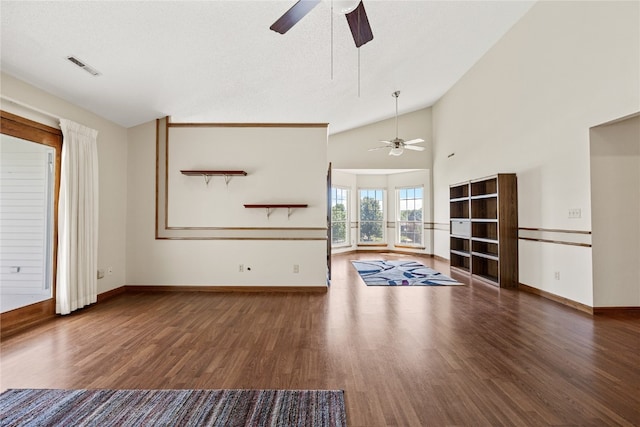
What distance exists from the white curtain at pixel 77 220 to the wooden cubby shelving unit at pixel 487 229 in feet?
18.9

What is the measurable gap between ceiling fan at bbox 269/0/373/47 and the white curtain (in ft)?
9.64

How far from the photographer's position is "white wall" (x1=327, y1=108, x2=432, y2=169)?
325 inches

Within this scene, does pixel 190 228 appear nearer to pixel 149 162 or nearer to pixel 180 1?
pixel 149 162

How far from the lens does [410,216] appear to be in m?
9.16

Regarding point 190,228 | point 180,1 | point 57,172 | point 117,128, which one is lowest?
point 190,228

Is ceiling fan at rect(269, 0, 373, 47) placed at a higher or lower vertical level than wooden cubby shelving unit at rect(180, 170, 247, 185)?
higher

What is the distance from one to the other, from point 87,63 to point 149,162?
1907 mm

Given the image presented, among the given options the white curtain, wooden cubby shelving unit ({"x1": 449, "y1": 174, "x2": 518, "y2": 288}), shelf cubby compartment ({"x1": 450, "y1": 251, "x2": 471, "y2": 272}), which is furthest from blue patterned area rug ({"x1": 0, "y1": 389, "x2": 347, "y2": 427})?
shelf cubby compartment ({"x1": 450, "y1": 251, "x2": 471, "y2": 272})

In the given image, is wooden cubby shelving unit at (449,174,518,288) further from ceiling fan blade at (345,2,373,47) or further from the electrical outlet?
ceiling fan blade at (345,2,373,47)

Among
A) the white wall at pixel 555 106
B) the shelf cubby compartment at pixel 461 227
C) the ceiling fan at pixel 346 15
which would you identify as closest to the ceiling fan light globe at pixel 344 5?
the ceiling fan at pixel 346 15

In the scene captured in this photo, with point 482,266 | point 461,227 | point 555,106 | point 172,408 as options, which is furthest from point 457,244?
point 172,408

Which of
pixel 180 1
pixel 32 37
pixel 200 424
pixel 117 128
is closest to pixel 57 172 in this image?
pixel 117 128

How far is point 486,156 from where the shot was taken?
18.5 feet

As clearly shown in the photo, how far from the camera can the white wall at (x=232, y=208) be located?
15.2 feet
